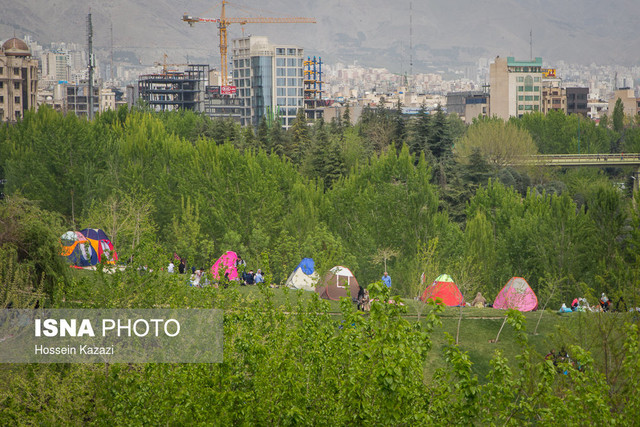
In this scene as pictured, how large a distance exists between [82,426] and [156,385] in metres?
2.51

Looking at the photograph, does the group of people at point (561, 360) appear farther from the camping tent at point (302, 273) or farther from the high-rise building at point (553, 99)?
the high-rise building at point (553, 99)

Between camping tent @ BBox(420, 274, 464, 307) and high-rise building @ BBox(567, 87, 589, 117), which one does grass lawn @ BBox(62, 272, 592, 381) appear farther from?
high-rise building @ BBox(567, 87, 589, 117)

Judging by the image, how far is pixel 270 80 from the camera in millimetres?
159500

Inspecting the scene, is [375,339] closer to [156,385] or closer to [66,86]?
[156,385]

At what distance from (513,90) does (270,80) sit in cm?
4724

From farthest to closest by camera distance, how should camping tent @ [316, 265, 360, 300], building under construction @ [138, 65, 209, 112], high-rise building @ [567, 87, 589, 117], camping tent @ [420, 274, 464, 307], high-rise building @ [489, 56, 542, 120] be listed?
high-rise building @ [567, 87, 589, 117] < building under construction @ [138, 65, 209, 112] < high-rise building @ [489, 56, 542, 120] < camping tent @ [316, 265, 360, 300] < camping tent @ [420, 274, 464, 307]

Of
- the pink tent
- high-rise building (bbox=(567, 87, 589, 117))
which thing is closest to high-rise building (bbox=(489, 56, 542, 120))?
high-rise building (bbox=(567, 87, 589, 117))

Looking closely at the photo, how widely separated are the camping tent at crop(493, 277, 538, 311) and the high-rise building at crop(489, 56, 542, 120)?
114005mm

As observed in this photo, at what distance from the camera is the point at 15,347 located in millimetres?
17344

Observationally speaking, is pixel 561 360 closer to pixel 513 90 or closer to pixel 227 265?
pixel 227 265

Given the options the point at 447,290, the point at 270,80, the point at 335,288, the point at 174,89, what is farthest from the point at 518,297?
the point at 270,80

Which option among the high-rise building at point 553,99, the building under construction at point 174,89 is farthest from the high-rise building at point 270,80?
the high-rise building at point 553,99

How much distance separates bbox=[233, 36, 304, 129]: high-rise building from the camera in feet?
523

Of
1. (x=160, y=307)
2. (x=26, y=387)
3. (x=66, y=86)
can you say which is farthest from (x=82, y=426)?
(x=66, y=86)
